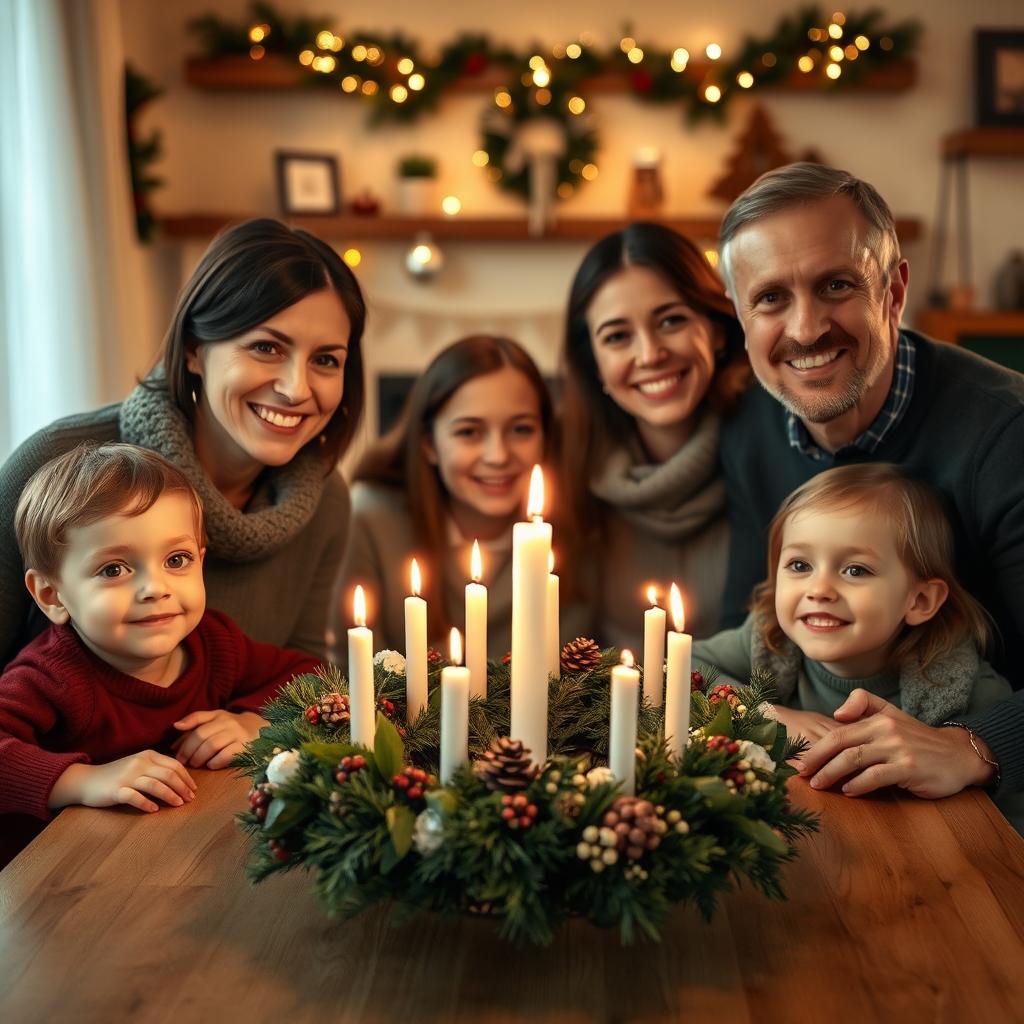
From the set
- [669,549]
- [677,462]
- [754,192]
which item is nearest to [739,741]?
[754,192]

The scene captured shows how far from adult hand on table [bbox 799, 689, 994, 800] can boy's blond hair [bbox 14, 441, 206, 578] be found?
0.89m

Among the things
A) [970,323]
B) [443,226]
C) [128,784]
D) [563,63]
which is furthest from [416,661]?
[970,323]

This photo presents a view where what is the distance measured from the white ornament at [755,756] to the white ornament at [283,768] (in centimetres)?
42

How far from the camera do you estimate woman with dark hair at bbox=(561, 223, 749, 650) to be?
242 cm

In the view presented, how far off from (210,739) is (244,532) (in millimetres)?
535

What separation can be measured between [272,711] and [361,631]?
0.80 feet

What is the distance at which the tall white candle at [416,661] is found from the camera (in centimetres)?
123

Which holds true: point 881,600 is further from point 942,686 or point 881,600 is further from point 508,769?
point 508,769

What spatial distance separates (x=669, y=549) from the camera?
2641 mm

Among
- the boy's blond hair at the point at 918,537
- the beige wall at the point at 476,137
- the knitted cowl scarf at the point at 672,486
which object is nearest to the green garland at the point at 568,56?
the beige wall at the point at 476,137

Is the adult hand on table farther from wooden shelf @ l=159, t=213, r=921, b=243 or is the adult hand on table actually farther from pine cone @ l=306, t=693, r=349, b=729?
wooden shelf @ l=159, t=213, r=921, b=243

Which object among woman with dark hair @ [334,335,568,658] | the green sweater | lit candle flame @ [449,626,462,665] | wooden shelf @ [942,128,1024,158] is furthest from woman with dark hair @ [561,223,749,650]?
wooden shelf @ [942,128,1024,158]

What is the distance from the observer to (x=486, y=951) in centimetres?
108

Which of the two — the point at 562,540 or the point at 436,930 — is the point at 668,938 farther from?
the point at 562,540
